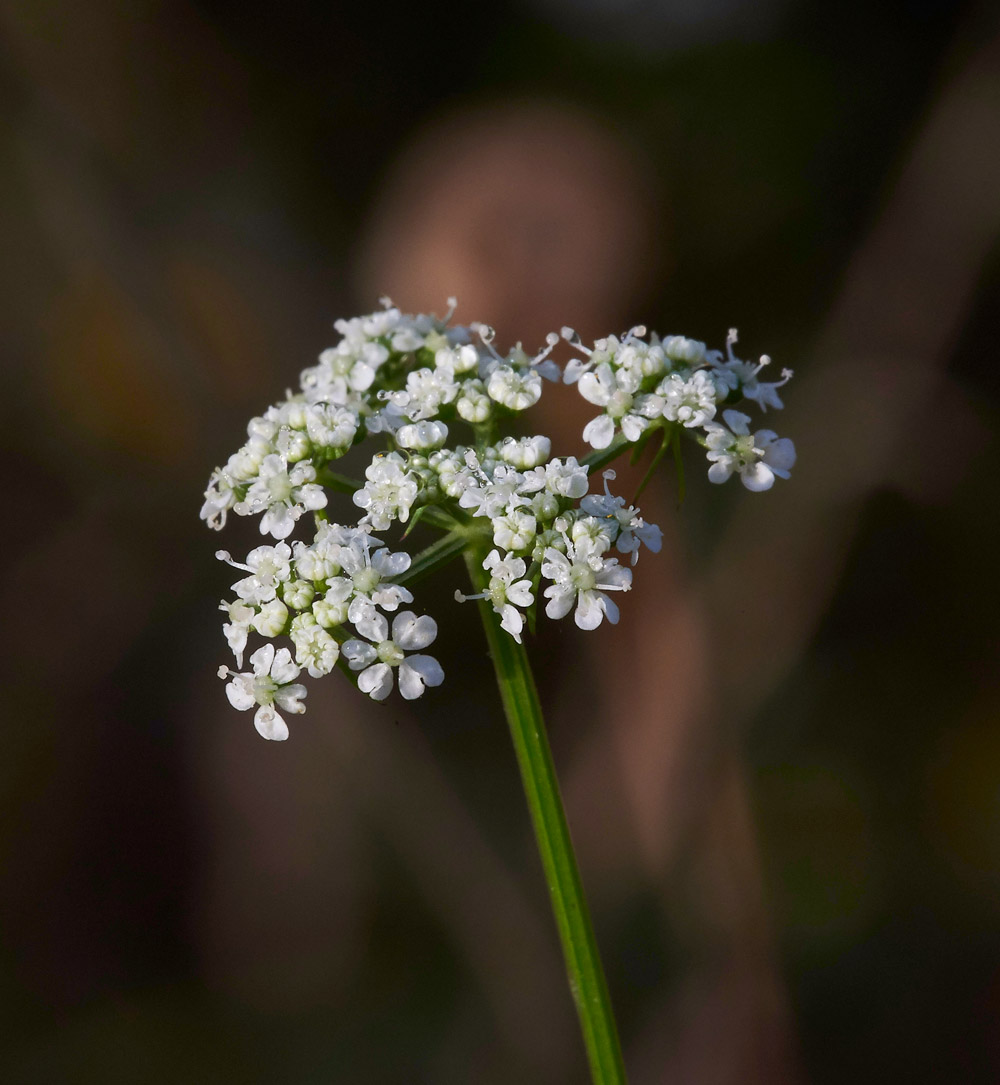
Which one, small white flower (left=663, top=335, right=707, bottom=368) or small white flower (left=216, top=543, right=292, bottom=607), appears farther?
small white flower (left=663, top=335, right=707, bottom=368)

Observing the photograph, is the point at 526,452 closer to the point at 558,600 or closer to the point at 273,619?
the point at 558,600

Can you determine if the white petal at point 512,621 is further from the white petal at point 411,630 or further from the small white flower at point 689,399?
the small white flower at point 689,399

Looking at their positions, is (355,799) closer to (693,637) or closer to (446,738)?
(446,738)

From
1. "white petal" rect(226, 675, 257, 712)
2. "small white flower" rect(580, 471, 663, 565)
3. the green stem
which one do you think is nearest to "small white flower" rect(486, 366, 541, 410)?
"small white flower" rect(580, 471, 663, 565)

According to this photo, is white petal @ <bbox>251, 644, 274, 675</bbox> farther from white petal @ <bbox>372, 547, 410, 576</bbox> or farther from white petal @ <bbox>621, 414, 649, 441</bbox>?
white petal @ <bbox>621, 414, 649, 441</bbox>

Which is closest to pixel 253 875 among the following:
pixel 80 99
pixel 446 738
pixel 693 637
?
pixel 446 738

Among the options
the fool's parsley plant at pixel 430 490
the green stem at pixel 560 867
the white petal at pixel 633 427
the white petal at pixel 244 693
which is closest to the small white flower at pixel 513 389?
the fool's parsley plant at pixel 430 490

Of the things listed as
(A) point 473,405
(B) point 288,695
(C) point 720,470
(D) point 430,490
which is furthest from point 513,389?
(B) point 288,695
